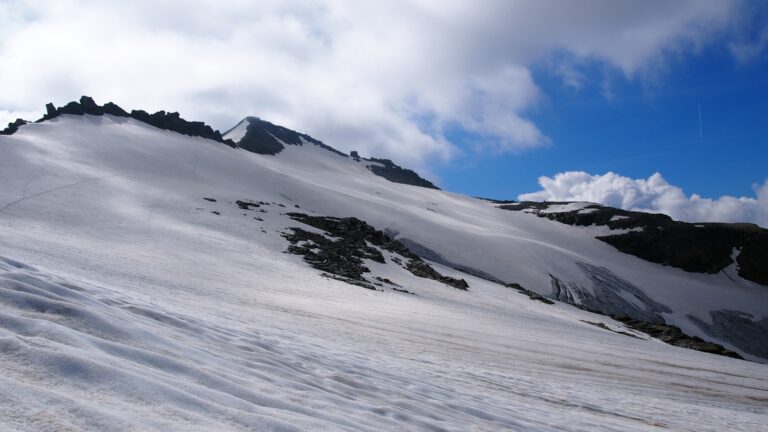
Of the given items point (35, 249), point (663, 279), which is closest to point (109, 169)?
point (35, 249)

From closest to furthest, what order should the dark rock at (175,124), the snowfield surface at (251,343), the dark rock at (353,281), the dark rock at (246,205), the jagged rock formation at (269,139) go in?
the snowfield surface at (251,343), the dark rock at (353,281), the dark rock at (246,205), the dark rock at (175,124), the jagged rock formation at (269,139)

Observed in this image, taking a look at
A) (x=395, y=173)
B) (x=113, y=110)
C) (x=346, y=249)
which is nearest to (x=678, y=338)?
(x=346, y=249)

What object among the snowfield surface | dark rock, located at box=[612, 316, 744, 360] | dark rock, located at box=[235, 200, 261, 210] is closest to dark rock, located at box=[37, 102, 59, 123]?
the snowfield surface

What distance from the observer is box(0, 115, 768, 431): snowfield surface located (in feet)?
14.6

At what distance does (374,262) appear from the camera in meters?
34.6

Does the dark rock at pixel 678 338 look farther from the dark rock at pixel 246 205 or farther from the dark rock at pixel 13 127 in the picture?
the dark rock at pixel 13 127

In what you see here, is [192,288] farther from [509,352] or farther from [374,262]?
[374,262]

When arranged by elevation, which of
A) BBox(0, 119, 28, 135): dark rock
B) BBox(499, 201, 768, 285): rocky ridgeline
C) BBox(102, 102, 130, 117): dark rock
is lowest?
BBox(0, 119, 28, 135): dark rock

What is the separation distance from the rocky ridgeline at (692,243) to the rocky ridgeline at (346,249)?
49468 millimetres

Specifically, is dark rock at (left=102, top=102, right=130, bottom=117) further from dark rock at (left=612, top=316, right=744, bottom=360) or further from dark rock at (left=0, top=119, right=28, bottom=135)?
dark rock at (left=612, top=316, right=744, bottom=360)

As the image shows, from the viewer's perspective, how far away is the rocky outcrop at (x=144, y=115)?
63.2 m

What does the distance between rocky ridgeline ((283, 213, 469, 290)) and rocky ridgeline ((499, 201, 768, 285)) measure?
162 ft

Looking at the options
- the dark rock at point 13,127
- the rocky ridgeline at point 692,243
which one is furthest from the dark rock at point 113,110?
the rocky ridgeline at point 692,243

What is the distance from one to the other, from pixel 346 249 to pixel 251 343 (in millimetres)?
27648
